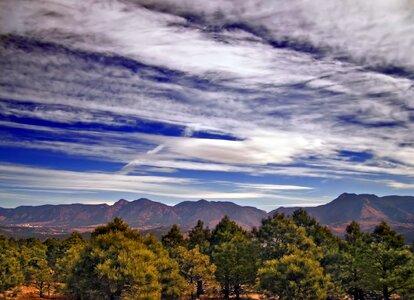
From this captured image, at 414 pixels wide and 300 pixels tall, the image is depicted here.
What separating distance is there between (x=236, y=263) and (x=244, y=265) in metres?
1.44

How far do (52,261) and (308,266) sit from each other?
65.6m

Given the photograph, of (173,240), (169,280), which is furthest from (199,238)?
(169,280)

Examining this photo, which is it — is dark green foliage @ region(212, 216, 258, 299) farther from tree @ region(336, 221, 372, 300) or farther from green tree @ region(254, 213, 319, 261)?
tree @ region(336, 221, 372, 300)

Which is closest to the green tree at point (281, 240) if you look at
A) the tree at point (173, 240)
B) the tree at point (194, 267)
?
the tree at point (194, 267)

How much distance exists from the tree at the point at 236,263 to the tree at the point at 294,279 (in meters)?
16.8

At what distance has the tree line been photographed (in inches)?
1273

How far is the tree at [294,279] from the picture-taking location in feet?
127

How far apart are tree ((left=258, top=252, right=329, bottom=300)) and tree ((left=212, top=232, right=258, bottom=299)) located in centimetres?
1677

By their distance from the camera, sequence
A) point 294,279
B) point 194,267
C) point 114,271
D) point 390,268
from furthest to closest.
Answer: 1. point 194,267
2. point 390,268
3. point 294,279
4. point 114,271

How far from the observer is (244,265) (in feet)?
188

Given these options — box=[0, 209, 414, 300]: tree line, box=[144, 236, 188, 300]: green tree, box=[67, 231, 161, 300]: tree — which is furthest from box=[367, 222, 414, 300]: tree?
box=[67, 231, 161, 300]: tree

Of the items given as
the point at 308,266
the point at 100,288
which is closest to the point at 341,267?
the point at 308,266

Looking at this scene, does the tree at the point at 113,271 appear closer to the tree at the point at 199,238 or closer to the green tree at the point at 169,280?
the green tree at the point at 169,280

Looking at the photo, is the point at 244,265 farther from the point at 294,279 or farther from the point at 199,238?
the point at 294,279
